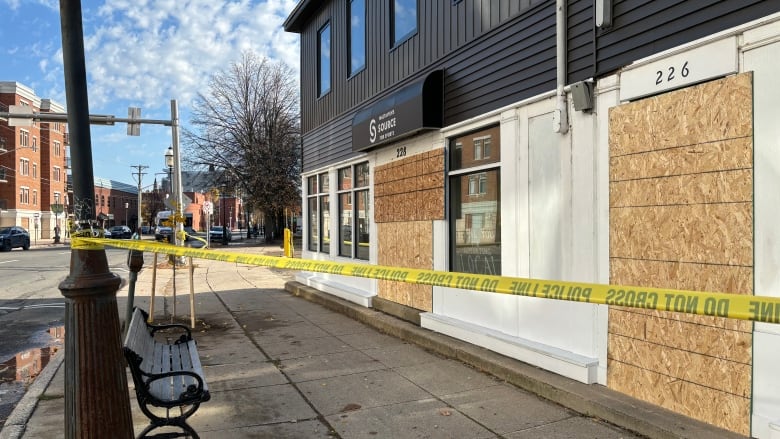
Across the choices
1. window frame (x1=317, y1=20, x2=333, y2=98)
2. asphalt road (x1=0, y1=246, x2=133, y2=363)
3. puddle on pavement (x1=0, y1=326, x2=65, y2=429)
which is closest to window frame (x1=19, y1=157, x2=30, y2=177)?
asphalt road (x1=0, y1=246, x2=133, y2=363)

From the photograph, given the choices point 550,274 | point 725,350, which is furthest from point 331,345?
point 725,350

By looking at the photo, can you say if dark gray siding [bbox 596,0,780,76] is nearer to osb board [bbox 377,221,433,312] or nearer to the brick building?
osb board [bbox 377,221,433,312]

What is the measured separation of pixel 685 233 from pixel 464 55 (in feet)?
12.5

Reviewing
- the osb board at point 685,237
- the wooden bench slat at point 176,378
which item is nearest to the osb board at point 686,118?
the osb board at point 685,237

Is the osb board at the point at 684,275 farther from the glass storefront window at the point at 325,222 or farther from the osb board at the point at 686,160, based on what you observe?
the glass storefront window at the point at 325,222

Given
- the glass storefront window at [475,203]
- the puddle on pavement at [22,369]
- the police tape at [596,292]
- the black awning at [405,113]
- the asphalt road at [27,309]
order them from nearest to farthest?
the police tape at [596,292] < the puddle on pavement at [22,369] < the glass storefront window at [475,203] < the black awning at [405,113] < the asphalt road at [27,309]

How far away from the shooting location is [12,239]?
36719mm

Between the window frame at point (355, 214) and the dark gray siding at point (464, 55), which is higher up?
the dark gray siding at point (464, 55)

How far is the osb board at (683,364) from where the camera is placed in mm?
3633

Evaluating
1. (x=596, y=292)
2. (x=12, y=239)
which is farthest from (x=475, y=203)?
(x=12, y=239)

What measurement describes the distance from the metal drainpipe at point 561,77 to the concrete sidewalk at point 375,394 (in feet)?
7.70

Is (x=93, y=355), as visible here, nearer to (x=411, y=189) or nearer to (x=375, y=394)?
(x=375, y=394)

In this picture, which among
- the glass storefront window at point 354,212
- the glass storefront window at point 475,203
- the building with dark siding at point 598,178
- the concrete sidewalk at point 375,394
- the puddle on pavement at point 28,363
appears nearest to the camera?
the building with dark siding at point 598,178

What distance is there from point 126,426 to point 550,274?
392 cm
